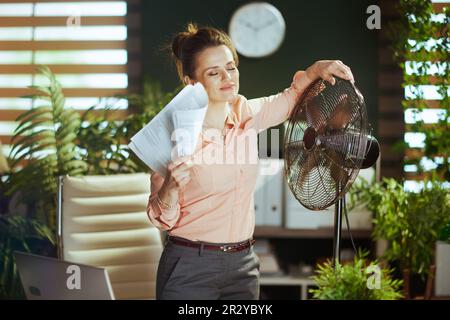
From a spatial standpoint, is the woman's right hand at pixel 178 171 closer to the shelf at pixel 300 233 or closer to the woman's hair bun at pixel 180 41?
the woman's hair bun at pixel 180 41

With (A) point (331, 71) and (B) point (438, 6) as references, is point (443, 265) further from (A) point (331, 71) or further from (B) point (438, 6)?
(A) point (331, 71)

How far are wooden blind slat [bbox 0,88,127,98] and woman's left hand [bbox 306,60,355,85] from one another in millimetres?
1888

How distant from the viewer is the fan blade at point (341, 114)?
5.01 ft

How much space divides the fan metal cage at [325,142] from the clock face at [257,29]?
1.57 metres

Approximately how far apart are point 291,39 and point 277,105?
4.99 feet

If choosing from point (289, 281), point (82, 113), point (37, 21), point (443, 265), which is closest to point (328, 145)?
point (443, 265)

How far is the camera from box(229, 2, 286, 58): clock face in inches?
128

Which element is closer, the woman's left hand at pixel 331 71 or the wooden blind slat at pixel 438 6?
the woman's left hand at pixel 331 71

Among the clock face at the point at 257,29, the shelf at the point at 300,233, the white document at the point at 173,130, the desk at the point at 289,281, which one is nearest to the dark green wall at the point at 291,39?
the clock face at the point at 257,29

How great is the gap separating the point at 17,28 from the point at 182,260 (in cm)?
234

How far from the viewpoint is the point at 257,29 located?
3.28m
